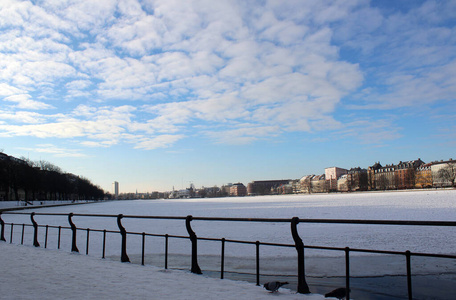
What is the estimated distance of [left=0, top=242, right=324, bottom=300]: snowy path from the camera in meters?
5.79

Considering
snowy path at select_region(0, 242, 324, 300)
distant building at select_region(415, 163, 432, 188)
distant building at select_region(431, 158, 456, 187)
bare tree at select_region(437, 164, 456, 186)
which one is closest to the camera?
snowy path at select_region(0, 242, 324, 300)

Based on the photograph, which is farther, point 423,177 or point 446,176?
point 423,177

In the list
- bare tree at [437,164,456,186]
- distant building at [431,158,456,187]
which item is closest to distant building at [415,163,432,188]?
distant building at [431,158,456,187]

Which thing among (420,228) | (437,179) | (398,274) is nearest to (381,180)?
(437,179)

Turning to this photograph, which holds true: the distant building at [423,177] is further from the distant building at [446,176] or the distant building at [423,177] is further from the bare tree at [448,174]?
the bare tree at [448,174]

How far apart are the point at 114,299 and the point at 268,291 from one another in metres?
2.51

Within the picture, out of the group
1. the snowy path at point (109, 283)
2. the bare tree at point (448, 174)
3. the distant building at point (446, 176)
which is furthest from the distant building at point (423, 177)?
the snowy path at point (109, 283)

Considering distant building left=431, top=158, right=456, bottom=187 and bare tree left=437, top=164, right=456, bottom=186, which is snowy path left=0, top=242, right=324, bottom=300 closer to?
distant building left=431, top=158, right=456, bottom=187

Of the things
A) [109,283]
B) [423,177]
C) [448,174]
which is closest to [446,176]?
[448,174]

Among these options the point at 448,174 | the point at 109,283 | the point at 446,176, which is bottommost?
the point at 109,283

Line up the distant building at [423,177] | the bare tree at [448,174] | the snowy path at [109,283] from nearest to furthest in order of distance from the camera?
the snowy path at [109,283], the bare tree at [448,174], the distant building at [423,177]

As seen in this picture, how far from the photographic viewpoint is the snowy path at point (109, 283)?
19.0 ft

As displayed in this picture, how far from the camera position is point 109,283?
263 inches

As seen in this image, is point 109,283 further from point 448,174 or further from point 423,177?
point 423,177
